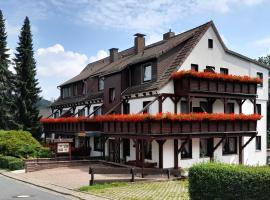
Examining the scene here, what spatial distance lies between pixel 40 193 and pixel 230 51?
67.3 ft

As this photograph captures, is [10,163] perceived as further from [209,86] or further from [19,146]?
[209,86]

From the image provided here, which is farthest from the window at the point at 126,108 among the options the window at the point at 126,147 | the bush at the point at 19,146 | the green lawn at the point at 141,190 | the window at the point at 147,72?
the green lawn at the point at 141,190

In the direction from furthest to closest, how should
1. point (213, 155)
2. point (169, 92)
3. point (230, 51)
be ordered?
point (230, 51) → point (213, 155) → point (169, 92)

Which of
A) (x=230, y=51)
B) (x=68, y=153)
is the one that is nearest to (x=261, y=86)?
(x=230, y=51)

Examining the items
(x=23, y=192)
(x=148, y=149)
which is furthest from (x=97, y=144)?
(x=23, y=192)

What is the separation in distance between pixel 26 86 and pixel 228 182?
39250mm

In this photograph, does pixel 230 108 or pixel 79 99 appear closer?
pixel 230 108

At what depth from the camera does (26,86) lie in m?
49.5

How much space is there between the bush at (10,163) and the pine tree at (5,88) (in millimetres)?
14730

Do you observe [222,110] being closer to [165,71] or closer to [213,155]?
[213,155]

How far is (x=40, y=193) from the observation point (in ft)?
66.3

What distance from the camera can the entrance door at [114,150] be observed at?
33775mm

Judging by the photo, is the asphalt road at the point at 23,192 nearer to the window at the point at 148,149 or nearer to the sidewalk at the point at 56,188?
the sidewalk at the point at 56,188

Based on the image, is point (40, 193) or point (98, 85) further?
point (98, 85)
